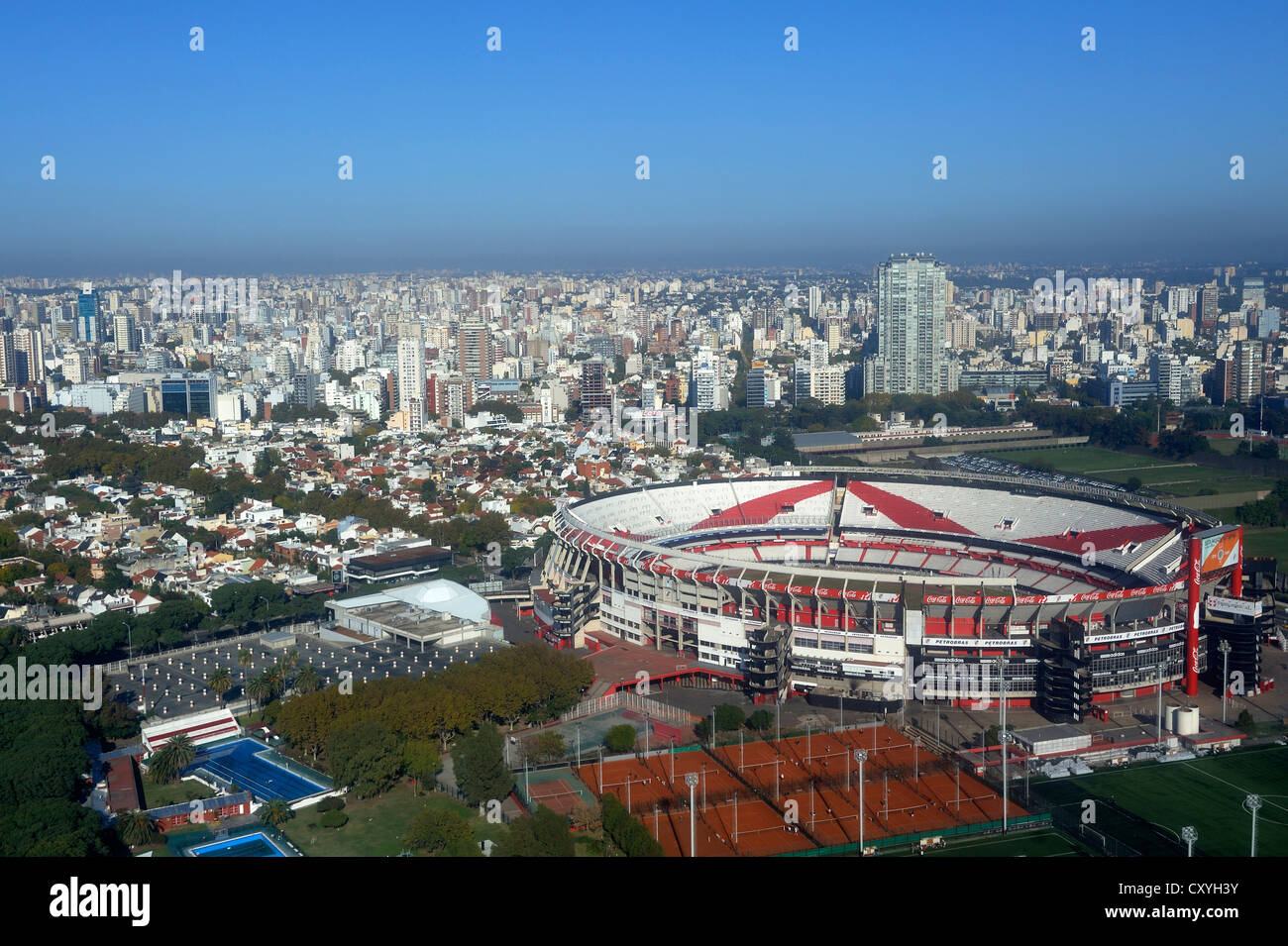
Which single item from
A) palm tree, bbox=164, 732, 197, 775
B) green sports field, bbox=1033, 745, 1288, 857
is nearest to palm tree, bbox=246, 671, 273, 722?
palm tree, bbox=164, 732, 197, 775

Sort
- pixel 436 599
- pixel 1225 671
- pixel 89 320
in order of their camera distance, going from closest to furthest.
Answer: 1. pixel 1225 671
2. pixel 436 599
3. pixel 89 320

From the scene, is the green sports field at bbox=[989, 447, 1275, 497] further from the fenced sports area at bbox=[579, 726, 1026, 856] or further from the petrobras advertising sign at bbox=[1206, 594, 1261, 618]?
the fenced sports area at bbox=[579, 726, 1026, 856]

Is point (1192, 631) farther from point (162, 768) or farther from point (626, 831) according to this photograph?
point (162, 768)

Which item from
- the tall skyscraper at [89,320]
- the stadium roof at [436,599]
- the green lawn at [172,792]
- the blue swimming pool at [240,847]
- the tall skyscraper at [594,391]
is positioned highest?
the tall skyscraper at [89,320]

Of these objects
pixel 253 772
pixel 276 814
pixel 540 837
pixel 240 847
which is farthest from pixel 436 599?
pixel 540 837

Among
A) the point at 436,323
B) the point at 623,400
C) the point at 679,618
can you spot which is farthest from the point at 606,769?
the point at 436,323

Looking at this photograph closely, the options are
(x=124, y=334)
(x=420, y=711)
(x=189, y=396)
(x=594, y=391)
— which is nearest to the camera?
(x=420, y=711)

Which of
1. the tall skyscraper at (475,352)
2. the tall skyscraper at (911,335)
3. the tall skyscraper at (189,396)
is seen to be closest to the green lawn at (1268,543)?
the tall skyscraper at (911,335)

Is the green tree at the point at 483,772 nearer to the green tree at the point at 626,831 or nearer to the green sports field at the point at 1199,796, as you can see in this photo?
the green tree at the point at 626,831
